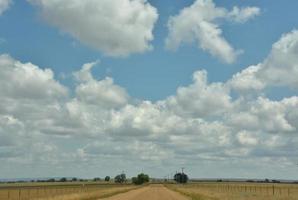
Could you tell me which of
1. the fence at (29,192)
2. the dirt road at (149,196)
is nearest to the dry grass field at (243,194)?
the dirt road at (149,196)

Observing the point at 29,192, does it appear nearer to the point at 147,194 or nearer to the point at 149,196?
the point at 147,194

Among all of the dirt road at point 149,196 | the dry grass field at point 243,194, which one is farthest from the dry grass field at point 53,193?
the dry grass field at point 243,194

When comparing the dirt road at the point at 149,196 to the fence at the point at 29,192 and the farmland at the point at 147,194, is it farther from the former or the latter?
the fence at the point at 29,192

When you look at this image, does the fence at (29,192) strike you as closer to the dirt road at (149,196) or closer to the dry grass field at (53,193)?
the dry grass field at (53,193)

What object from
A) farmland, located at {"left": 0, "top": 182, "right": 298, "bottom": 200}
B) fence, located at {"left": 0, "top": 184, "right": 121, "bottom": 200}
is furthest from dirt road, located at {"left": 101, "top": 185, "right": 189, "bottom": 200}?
fence, located at {"left": 0, "top": 184, "right": 121, "bottom": 200}

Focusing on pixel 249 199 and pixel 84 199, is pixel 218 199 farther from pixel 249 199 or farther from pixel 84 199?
pixel 84 199

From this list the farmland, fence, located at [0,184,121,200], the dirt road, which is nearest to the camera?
the dirt road

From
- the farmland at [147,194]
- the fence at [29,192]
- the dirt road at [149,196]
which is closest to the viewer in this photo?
the dirt road at [149,196]

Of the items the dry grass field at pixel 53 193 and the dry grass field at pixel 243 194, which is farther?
the dry grass field at pixel 53 193

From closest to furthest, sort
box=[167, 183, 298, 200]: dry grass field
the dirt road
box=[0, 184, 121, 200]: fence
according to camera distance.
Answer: the dirt road, box=[167, 183, 298, 200]: dry grass field, box=[0, 184, 121, 200]: fence

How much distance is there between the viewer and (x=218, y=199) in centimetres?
5744

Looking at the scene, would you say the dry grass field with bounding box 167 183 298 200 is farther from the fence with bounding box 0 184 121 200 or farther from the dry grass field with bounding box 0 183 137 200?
the fence with bounding box 0 184 121 200

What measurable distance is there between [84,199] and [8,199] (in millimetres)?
12397

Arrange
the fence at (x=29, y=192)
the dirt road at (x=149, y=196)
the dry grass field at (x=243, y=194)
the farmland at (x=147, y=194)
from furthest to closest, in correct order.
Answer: the fence at (x=29, y=192), the farmland at (x=147, y=194), the dry grass field at (x=243, y=194), the dirt road at (x=149, y=196)
